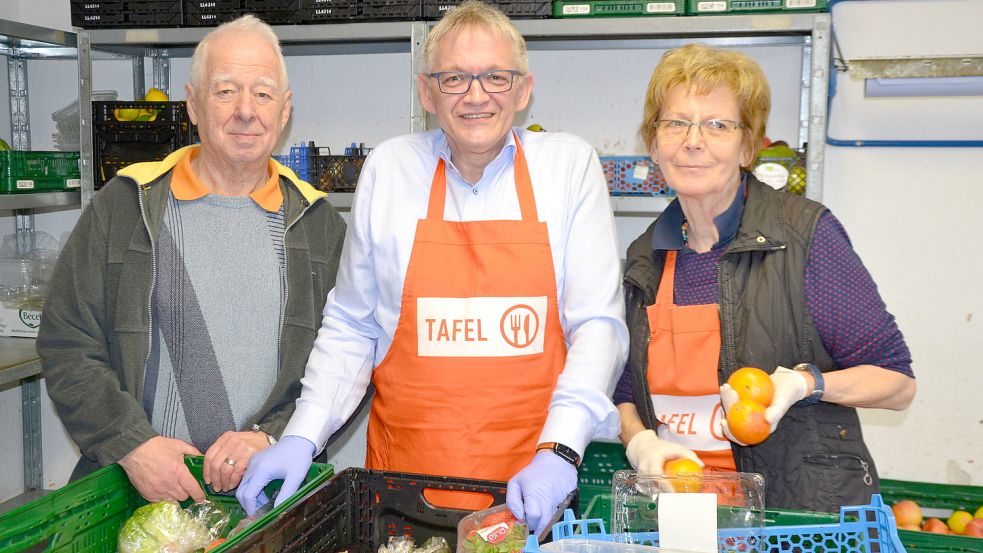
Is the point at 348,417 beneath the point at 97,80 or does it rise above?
beneath

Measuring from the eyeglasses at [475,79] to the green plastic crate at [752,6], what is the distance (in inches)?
53.3

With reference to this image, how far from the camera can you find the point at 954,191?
128 inches

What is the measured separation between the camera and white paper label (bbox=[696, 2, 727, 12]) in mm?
2807

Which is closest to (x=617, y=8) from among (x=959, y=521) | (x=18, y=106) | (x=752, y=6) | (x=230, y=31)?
(x=752, y=6)

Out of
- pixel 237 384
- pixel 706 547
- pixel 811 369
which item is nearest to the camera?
pixel 706 547

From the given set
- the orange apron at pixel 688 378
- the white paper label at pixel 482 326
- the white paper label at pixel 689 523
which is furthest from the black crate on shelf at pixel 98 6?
the white paper label at pixel 689 523

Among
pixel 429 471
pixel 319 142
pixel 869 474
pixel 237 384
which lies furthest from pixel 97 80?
pixel 869 474

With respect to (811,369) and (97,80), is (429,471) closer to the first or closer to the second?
(811,369)

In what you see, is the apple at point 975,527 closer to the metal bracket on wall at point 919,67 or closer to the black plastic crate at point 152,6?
the metal bracket on wall at point 919,67

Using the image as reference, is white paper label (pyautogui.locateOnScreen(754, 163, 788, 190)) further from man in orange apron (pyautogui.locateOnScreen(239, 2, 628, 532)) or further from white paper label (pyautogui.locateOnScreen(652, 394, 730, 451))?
white paper label (pyautogui.locateOnScreen(652, 394, 730, 451))

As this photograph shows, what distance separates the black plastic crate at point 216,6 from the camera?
3.14 meters

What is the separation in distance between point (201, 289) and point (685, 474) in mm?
1175

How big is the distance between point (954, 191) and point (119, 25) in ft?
10.9

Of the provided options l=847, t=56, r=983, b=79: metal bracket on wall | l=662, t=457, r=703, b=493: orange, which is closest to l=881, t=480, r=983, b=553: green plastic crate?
l=847, t=56, r=983, b=79: metal bracket on wall
